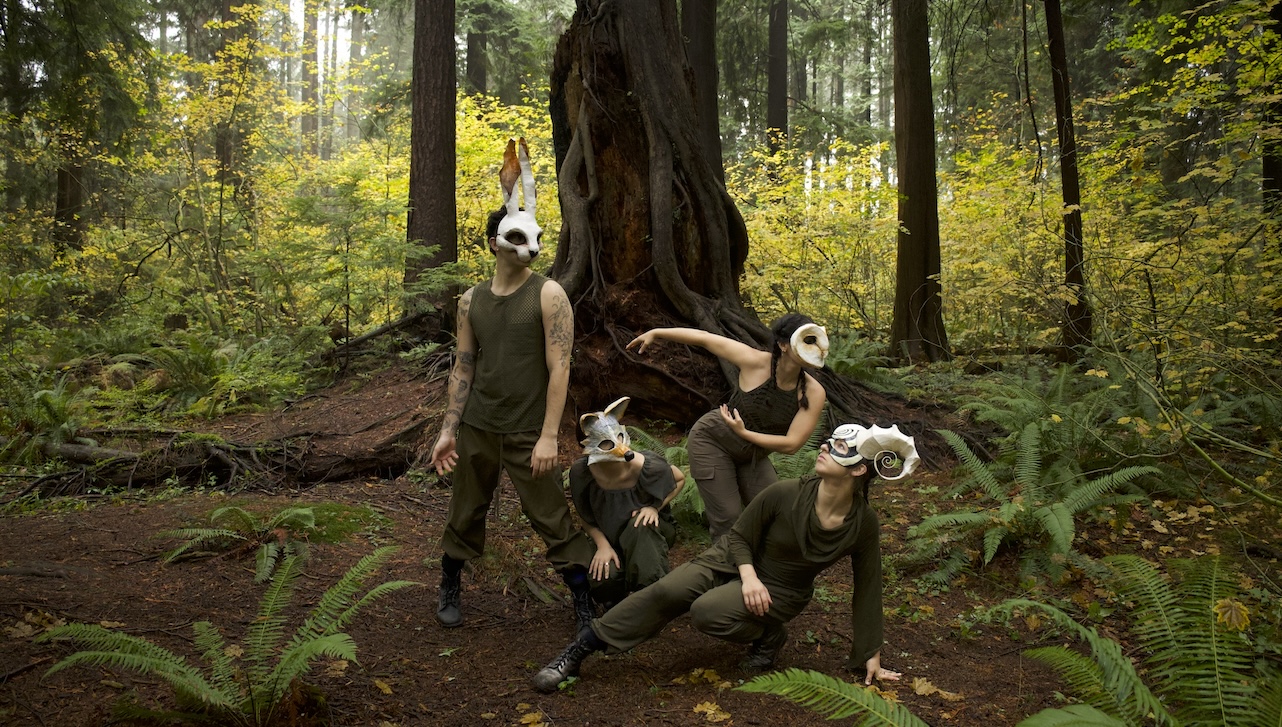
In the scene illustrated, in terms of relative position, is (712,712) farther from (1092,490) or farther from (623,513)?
(1092,490)

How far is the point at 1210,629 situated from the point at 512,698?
3.19m

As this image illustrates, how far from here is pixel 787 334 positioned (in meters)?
4.40

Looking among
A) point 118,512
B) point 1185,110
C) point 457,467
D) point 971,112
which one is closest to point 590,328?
point 457,467

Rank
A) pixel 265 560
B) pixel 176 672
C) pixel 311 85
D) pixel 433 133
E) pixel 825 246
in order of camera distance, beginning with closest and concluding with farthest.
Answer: pixel 176 672 → pixel 265 560 → pixel 433 133 → pixel 825 246 → pixel 311 85

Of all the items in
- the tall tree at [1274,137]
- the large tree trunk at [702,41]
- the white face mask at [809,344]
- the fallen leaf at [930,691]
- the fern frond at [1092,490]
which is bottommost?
the fallen leaf at [930,691]

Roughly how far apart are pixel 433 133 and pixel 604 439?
329 inches

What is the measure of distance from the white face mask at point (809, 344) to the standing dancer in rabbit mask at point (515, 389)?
1198mm

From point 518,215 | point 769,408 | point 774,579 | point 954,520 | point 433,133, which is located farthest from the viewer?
point 433,133

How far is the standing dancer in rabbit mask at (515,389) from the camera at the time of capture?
14.0 ft

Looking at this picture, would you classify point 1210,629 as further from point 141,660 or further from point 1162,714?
point 141,660

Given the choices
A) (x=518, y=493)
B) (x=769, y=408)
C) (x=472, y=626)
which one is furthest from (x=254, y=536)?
(x=769, y=408)

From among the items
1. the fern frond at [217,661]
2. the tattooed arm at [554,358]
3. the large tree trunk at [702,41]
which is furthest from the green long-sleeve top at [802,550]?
the large tree trunk at [702,41]

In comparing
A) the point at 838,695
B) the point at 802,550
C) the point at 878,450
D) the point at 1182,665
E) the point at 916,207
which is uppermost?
the point at 916,207

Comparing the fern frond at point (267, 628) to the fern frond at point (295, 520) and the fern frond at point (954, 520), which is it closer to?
the fern frond at point (295, 520)
